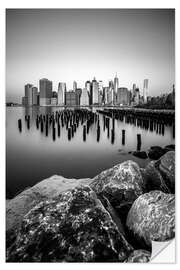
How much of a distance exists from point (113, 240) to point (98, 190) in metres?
0.76

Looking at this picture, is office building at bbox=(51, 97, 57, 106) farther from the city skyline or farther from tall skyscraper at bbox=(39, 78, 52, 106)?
the city skyline

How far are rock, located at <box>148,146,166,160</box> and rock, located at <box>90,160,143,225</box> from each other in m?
0.51

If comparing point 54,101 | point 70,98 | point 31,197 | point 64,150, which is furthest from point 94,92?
point 31,197

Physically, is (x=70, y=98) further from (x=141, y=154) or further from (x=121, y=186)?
(x=121, y=186)

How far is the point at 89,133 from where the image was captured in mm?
3455

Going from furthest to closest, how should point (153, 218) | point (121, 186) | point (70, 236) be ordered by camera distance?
point (121, 186), point (153, 218), point (70, 236)

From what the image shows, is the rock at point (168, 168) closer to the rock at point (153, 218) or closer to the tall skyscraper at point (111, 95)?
the rock at point (153, 218)

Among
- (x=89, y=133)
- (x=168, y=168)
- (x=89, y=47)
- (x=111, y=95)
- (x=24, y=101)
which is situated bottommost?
(x=168, y=168)

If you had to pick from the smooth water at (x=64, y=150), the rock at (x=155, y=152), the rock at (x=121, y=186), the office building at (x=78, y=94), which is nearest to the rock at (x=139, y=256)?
the rock at (x=121, y=186)

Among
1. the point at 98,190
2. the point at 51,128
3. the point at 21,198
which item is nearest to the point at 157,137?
the point at 98,190

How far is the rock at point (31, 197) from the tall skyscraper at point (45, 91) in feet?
3.53

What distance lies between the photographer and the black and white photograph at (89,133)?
2105mm

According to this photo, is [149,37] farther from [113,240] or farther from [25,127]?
[113,240]

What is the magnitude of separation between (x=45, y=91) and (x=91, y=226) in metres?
1.90
